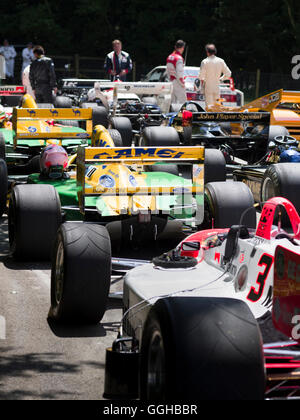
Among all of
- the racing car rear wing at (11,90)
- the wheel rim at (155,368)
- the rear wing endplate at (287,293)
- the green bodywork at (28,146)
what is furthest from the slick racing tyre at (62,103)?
the wheel rim at (155,368)

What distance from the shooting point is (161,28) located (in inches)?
1698

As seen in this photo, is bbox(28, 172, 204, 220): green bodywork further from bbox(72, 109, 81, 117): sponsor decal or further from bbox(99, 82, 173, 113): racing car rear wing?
bbox(99, 82, 173, 113): racing car rear wing

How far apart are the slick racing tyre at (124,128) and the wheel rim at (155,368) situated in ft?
40.9

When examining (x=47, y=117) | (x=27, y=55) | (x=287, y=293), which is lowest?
(x=287, y=293)

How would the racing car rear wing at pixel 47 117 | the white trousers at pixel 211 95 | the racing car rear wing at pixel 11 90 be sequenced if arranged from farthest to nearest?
the racing car rear wing at pixel 11 90, the white trousers at pixel 211 95, the racing car rear wing at pixel 47 117

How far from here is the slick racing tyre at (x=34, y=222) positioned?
8320 millimetres

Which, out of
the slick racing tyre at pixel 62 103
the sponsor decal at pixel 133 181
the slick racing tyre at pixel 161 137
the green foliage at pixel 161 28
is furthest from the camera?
the green foliage at pixel 161 28

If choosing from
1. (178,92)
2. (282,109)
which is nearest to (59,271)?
(282,109)

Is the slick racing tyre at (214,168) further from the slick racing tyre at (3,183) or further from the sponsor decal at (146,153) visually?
the sponsor decal at (146,153)

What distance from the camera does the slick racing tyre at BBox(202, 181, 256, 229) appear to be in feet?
27.3

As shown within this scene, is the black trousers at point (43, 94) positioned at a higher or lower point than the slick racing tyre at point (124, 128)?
higher

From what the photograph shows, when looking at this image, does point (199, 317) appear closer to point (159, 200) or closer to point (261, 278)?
point (261, 278)

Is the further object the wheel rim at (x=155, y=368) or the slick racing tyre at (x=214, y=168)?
the slick racing tyre at (x=214, y=168)

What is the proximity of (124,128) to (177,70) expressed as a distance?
3.09m
